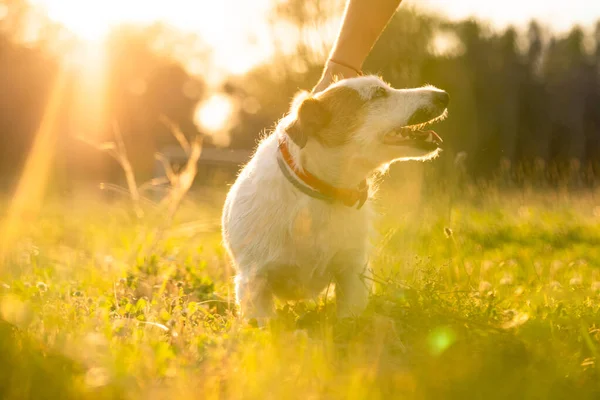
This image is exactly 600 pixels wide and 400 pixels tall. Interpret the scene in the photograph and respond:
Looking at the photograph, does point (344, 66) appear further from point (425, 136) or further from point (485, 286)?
point (485, 286)

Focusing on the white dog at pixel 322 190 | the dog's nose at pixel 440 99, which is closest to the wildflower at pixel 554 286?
the white dog at pixel 322 190

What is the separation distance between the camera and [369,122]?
4168 mm

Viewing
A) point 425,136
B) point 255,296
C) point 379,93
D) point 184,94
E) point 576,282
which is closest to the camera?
point 255,296

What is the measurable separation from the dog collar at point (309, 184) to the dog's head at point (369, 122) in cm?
14

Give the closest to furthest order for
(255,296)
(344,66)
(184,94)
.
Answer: (255,296)
(344,66)
(184,94)

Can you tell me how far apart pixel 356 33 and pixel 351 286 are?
6.10 ft

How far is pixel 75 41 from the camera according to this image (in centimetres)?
2550

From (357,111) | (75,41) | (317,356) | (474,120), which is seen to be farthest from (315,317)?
(75,41)

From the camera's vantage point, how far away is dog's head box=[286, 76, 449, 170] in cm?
409

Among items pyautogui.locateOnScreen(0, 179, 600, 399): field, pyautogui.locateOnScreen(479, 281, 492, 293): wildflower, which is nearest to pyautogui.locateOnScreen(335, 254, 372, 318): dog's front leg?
pyautogui.locateOnScreen(0, 179, 600, 399): field

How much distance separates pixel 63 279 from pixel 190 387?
114 inches

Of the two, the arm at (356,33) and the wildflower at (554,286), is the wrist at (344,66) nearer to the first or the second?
the arm at (356,33)

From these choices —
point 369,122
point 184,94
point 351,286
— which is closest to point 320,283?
point 351,286

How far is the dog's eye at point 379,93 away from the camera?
4.27m
